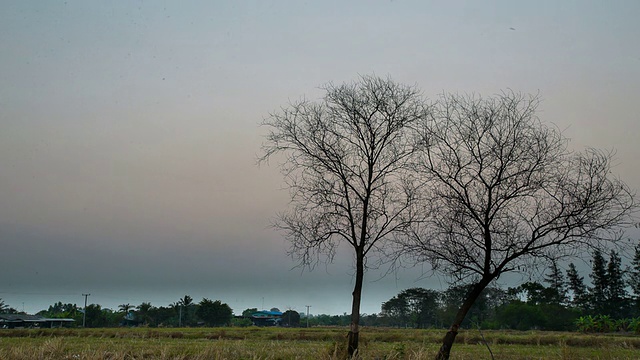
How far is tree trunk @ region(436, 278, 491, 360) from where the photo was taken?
12.5 metres

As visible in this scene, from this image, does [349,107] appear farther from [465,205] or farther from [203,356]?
[203,356]

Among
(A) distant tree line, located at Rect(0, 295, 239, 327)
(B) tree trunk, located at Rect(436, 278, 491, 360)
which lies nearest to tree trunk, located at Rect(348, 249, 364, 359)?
(B) tree trunk, located at Rect(436, 278, 491, 360)

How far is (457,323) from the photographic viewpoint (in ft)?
41.2

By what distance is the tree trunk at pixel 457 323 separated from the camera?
1246 cm

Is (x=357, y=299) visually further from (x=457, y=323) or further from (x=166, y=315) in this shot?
(x=166, y=315)

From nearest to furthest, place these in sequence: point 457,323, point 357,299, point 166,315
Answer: point 457,323 → point 357,299 → point 166,315

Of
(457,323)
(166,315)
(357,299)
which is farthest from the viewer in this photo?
(166,315)

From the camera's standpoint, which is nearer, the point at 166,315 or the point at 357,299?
the point at 357,299

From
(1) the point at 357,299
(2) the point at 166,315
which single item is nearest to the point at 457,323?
(1) the point at 357,299

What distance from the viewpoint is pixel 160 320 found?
107 metres

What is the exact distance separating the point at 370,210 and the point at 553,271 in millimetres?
4726

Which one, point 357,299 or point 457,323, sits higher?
point 357,299

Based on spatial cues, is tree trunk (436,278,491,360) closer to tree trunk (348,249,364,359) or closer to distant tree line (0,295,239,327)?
tree trunk (348,249,364,359)

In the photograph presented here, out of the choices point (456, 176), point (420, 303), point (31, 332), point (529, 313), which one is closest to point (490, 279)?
point (456, 176)
